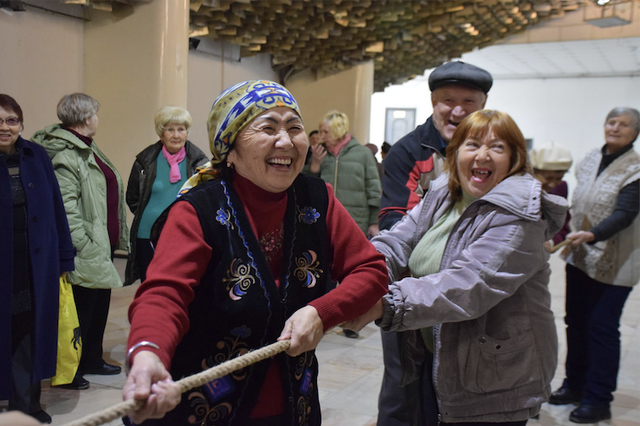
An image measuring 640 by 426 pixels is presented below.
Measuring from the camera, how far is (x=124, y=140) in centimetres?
643

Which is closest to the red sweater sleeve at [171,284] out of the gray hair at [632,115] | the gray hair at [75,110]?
the gray hair at [75,110]

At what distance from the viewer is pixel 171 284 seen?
1.24m

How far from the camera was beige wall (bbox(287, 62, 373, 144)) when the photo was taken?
11.0 m

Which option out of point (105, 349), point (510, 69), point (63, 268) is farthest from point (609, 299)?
point (510, 69)

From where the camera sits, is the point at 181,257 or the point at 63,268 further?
the point at 63,268

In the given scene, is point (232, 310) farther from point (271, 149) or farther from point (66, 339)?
point (66, 339)

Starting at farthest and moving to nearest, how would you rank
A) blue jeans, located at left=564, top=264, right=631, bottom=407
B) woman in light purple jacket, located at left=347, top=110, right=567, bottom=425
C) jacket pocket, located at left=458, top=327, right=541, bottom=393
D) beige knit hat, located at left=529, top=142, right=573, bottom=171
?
beige knit hat, located at left=529, top=142, right=573, bottom=171
blue jeans, located at left=564, top=264, right=631, bottom=407
jacket pocket, located at left=458, top=327, right=541, bottom=393
woman in light purple jacket, located at left=347, top=110, right=567, bottom=425

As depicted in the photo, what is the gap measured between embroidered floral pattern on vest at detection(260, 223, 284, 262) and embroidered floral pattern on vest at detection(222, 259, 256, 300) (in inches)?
3.6

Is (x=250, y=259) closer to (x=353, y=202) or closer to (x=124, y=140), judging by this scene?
(x=353, y=202)

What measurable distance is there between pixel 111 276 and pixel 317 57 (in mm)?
7283

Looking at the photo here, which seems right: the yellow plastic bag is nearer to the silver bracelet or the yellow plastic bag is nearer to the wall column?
the silver bracelet

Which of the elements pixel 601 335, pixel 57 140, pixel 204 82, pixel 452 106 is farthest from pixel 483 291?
pixel 204 82

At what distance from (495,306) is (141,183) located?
308 centimetres

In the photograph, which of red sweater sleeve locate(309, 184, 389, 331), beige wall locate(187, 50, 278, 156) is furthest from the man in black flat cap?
beige wall locate(187, 50, 278, 156)
